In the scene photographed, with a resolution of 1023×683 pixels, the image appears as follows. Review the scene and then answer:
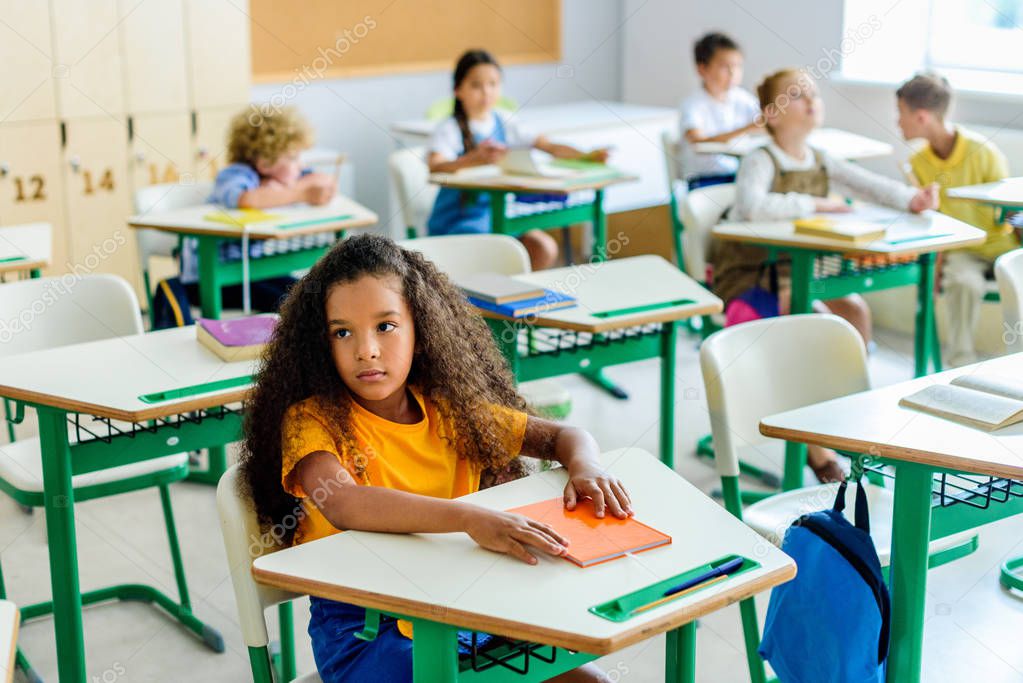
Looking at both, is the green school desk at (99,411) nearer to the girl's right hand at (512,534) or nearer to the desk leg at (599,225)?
the girl's right hand at (512,534)

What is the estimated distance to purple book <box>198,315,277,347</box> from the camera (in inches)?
96.2

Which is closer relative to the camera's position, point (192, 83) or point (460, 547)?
point (460, 547)

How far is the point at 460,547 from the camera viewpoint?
5.16ft

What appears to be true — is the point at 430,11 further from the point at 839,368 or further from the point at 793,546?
the point at 793,546

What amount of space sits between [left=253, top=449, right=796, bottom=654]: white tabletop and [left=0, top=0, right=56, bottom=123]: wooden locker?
376 cm

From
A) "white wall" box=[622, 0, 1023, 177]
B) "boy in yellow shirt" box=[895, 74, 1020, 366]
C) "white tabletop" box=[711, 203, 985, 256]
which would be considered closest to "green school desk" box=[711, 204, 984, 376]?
"white tabletop" box=[711, 203, 985, 256]

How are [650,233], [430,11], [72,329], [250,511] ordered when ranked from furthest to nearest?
1. [430,11]
2. [650,233]
3. [72,329]
4. [250,511]

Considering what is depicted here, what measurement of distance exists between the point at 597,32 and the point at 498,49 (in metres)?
0.62

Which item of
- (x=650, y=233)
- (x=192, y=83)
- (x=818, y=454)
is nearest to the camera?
(x=818, y=454)

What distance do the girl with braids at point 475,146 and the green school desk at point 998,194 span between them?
1.37m

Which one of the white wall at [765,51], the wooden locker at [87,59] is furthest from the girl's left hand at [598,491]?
the wooden locker at [87,59]

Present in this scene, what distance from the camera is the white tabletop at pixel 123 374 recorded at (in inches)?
85.2

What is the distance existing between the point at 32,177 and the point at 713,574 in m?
4.10

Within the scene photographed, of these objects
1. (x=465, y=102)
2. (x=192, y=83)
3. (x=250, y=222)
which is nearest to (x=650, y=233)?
(x=465, y=102)
